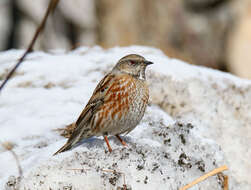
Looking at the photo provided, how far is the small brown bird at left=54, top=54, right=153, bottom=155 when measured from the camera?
434 centimetres

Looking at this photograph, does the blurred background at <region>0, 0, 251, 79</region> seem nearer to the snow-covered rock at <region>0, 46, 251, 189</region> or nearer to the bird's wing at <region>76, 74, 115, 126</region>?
the snow-covered rock at <region>0, 46, 251, 189</region>

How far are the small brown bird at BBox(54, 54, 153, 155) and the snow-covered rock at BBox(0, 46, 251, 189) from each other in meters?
0.17

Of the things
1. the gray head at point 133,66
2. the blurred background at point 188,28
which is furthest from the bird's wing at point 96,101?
the blurred background at point 188,28

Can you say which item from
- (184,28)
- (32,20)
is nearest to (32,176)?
(184,28)

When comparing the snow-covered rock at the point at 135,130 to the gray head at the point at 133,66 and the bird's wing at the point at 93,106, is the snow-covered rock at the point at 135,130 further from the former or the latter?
the gray head at the point at 133,66

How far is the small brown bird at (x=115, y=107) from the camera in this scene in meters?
4.34

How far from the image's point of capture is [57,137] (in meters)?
4.99

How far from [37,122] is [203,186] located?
7.26ft

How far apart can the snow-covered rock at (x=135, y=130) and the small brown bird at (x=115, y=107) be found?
167 mm

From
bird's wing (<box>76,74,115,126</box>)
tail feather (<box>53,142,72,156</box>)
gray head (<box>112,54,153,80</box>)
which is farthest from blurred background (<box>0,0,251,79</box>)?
tail feather (<box>53,142,72,156</box>)

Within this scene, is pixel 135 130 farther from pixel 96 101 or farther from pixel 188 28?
pixel 188 28

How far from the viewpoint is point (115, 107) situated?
14.4ft

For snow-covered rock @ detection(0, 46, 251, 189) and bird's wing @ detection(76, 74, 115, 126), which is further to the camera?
bird's wing @ detection(76, 74, 115, 126)

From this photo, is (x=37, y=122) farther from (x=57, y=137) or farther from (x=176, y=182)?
(x=176, y=182)
